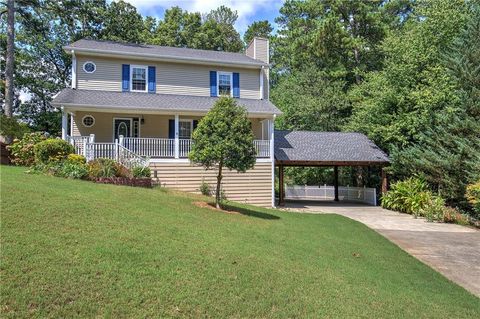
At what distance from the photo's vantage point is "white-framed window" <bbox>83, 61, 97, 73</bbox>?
1841cm

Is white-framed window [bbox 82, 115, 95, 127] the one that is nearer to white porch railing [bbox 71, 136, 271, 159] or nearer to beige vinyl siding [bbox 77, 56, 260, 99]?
beige vinyl siding [bbox 77, 56, 260, 99]

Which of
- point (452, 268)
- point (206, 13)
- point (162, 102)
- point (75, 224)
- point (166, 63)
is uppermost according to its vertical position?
point (206, 13)

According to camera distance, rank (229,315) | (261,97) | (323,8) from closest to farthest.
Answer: (229,315)
(261,97)
(323,8)

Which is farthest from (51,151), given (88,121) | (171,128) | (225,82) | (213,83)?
(225,82)

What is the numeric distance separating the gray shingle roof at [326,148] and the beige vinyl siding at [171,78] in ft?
11.4

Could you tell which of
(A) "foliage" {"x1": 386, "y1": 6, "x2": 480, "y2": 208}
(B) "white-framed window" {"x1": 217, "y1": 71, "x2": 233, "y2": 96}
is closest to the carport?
(A) "foliage" {"x1": 386, "y1": 6, "x2": 480, "y2": 208}

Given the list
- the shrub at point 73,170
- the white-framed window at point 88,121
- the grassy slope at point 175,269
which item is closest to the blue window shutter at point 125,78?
the white-framed window at point 88,121

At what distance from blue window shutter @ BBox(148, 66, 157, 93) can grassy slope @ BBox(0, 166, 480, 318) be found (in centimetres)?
1019

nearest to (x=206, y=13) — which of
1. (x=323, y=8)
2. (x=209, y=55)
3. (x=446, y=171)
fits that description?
(x=323, y=8)

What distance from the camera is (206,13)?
4797 cm

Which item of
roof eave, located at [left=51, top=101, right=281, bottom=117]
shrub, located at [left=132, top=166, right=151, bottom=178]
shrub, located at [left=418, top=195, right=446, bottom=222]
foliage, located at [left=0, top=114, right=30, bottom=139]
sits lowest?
shrub, located at [left=418, top=195, right=446, bottom=222]

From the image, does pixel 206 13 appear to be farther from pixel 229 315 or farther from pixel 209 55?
pixel 229 315

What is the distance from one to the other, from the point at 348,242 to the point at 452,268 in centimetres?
252

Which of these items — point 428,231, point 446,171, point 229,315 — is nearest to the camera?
point 229,315
